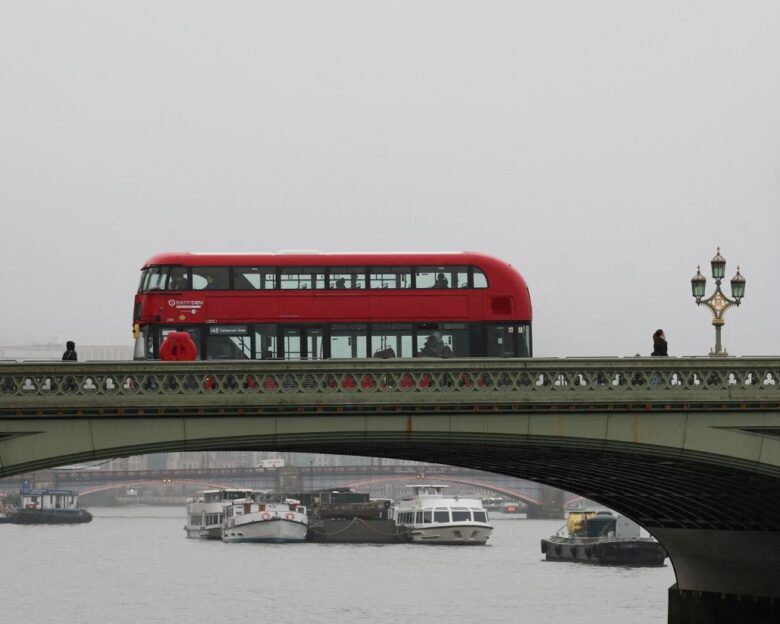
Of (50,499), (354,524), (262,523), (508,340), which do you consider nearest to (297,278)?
(508,340)

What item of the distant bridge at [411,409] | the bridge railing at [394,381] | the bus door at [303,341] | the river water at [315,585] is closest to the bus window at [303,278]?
the bus door at [303,341]

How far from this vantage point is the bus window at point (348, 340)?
1722 inches

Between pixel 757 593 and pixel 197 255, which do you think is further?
pixel 757 593

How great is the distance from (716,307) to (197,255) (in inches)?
552

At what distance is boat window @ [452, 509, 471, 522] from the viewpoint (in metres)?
140

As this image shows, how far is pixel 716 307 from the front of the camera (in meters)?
44.7

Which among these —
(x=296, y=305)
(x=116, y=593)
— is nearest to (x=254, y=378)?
(x=296, y=305)

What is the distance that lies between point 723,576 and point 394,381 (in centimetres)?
2083

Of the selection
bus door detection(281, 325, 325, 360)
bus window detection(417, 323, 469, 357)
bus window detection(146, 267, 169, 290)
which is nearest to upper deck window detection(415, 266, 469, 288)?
bus window detection(417, 323, 469, 357)

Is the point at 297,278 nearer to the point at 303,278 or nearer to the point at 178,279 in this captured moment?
the point at 303,278

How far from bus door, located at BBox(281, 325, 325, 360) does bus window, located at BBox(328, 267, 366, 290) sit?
49.3 inches

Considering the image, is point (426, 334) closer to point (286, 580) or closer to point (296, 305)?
point (296, 305)

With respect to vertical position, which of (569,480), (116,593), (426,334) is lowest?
(116,593)

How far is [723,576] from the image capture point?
177 ft
